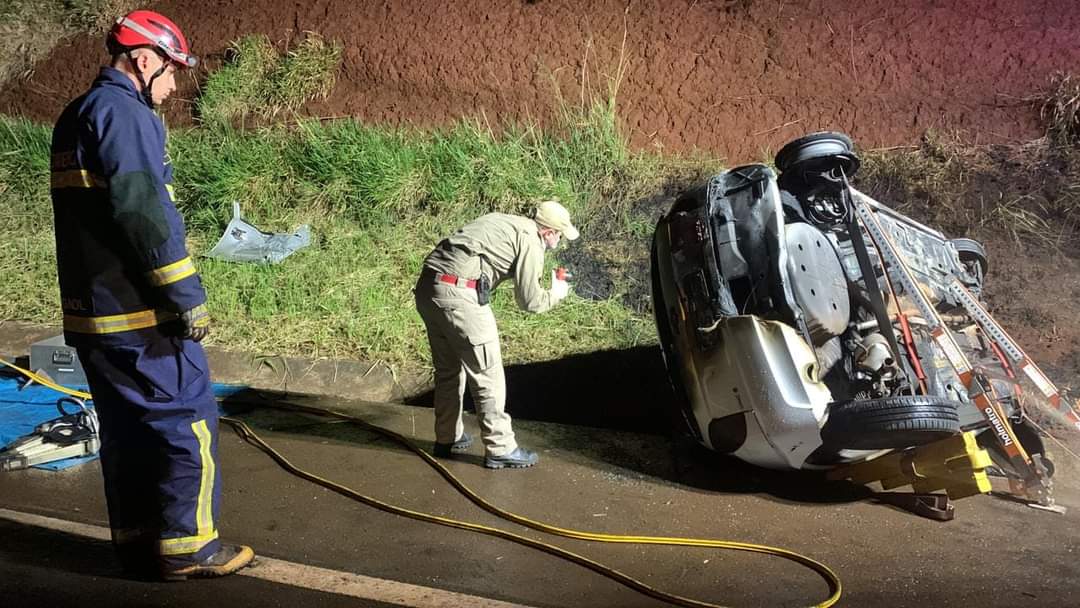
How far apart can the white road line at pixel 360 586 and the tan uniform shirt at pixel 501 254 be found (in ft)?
5.43

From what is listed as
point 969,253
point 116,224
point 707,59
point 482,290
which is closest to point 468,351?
point 482,290

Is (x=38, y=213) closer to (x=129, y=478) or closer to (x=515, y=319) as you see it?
(x=515, y=319)

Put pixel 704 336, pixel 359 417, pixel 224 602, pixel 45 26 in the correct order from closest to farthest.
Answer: pixel 224 602
pixel 704 336
pixel 359 417
pixel 45 26

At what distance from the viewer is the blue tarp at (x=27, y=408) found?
16.1 ft

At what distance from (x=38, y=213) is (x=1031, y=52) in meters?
9.55

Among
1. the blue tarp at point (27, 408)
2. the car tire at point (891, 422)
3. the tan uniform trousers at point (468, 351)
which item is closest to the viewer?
the car tire at point (891, 422)

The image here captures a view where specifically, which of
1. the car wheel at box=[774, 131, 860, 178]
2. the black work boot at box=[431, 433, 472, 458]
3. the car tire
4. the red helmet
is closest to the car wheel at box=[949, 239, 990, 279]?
the car wheel at box=[774, 131, 860, 178]

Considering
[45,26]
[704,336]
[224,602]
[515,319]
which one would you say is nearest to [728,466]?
[704,336]

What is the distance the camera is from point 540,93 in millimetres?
8625

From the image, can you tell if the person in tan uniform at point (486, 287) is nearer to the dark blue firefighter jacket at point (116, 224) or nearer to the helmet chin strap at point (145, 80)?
the dark blue firefighter jacket at point (116, 224)

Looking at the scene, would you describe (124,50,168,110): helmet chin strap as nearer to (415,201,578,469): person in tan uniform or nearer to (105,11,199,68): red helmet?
(105,11,199,68): red helmet

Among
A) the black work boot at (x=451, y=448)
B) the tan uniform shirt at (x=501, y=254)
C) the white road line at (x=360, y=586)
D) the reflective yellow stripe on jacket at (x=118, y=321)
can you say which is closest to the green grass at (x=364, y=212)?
the black work boot at (x=451, y=448)

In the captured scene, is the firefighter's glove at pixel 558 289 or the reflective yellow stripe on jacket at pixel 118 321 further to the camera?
the firefighter's glove at pixel 558 289

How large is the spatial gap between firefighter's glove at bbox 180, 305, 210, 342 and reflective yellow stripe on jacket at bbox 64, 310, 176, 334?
8 cm
